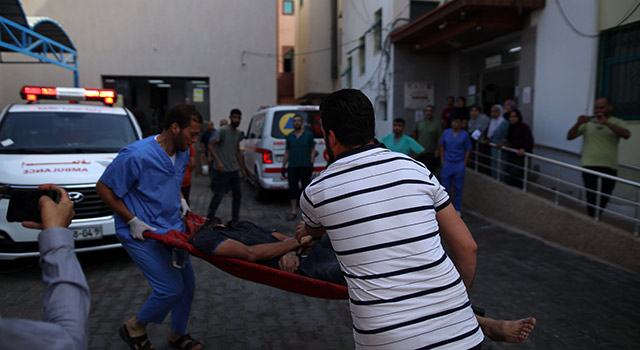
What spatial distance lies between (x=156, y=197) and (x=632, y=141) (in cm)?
706

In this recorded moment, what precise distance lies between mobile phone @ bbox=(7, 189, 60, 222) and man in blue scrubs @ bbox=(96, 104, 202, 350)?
1.60 metres

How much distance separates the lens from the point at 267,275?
285 centimetres

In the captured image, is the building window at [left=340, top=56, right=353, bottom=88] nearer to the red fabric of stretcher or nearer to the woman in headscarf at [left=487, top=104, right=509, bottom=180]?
the woman in headscarf at [left=487, top=104, right=509, bottom=180]

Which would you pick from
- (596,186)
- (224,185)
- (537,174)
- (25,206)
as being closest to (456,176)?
(537,174)

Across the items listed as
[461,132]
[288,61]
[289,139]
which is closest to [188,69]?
[289,139]

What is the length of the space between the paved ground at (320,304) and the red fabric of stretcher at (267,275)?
1.02m

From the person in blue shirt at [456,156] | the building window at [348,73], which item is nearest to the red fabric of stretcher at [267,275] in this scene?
the person in blue shirt at [456,156]

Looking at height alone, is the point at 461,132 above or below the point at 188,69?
below

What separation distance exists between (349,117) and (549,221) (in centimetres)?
635

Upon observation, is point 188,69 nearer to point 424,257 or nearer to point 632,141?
point 632,141

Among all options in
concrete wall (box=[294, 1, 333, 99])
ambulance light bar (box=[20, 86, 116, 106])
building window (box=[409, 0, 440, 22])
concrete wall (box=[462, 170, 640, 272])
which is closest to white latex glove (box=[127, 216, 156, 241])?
ambulance light bar (box=[20, 86, 116, 106])

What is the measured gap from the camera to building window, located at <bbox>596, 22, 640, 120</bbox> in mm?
7070

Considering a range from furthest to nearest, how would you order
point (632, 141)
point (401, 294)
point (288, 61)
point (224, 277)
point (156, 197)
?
1. point (288, 61)
2. point (632, 141)
3. point (224, 277)
4. point (156, 197)
5. point (401, 294)

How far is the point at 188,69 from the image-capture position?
17.4 metres
